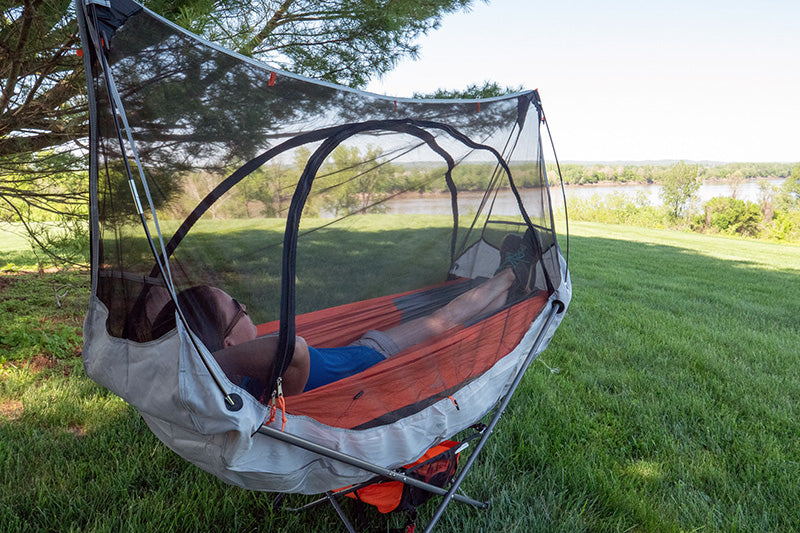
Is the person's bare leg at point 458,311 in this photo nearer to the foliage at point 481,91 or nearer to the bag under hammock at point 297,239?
the bag under hammock at point 297,239

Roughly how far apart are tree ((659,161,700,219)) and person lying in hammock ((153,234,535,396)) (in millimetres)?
25349

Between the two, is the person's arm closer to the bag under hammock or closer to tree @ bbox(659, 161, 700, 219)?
the bag under hammock

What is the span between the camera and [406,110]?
5.24 ft

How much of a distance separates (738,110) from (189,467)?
68.5m

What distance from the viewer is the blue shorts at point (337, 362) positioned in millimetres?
1451

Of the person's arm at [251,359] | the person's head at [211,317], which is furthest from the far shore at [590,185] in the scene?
the person's arm at [251,359]

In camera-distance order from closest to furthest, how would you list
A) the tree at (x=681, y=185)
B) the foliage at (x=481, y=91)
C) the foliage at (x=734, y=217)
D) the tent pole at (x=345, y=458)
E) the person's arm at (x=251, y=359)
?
the tent pole at (x=345, y=458)
the person's arm at (x=251, y=359)
the foliage at (x=481, y=91)
the foliage at (x=734, y=217)
the tree at (x=681, y=185)

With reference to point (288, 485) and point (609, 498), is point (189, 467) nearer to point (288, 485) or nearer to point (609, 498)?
point (288, 485)

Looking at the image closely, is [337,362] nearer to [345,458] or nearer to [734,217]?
[345,458]

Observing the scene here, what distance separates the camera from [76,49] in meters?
1.77

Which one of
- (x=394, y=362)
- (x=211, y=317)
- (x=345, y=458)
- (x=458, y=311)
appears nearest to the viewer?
(x=345, y=458)

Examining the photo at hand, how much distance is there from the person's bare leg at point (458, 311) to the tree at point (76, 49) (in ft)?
4.54

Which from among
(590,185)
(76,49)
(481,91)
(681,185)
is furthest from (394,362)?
(681,185)

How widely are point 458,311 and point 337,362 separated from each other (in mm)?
557
